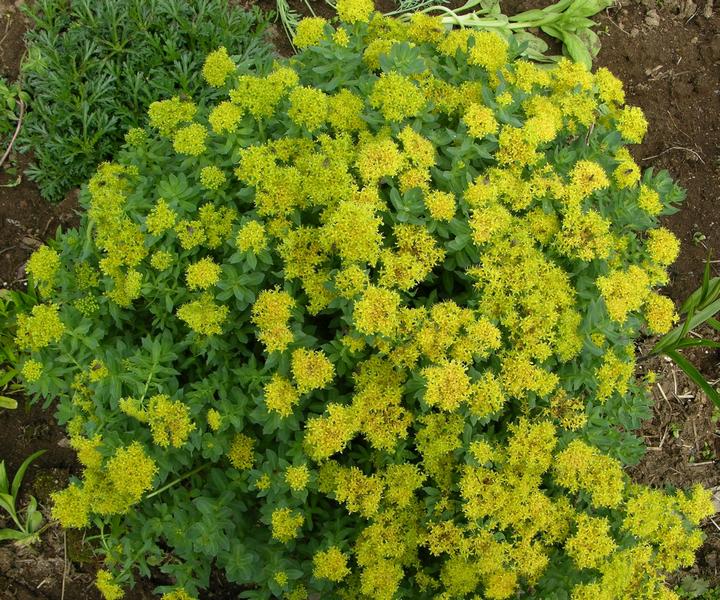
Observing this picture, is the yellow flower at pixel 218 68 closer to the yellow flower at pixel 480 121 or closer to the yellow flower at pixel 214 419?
the yellow flower at pixel 480 121

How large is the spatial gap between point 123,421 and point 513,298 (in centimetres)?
190

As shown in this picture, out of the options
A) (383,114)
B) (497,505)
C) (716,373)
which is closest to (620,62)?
(716,373)

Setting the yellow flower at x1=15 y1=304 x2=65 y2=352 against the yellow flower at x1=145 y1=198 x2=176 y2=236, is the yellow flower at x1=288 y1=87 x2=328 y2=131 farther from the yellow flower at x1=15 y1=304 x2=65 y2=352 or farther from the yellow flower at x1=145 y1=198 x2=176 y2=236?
the yellow flower at x1=15 y1=304 x2=65 y2=352

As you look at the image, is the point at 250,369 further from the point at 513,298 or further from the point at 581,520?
the point at 581,520

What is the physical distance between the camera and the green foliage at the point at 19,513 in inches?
162

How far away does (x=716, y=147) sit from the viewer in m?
5.19

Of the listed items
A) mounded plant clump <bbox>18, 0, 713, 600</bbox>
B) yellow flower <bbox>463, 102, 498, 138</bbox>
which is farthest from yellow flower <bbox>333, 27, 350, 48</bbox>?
yellow flower <bbox>463, 102, 498, 138</bbox>

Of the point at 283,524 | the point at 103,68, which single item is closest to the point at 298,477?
the point at 283,524

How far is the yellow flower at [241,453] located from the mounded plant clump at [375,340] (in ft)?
0.06

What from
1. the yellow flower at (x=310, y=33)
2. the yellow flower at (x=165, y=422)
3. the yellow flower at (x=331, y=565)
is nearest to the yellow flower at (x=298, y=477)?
the yellow flower at (x=331, y=565)

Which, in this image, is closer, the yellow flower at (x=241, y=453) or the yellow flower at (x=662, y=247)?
the yellow flower at (x=241, y=453)

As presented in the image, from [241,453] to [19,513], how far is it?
2.04 metres

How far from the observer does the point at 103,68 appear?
4484mm

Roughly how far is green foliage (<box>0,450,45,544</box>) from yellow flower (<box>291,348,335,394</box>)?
7.53 ft
